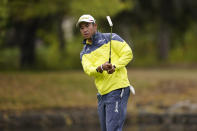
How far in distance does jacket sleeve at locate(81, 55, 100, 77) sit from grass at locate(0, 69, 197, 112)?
335 inches

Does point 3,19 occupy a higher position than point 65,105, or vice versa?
point 3,19

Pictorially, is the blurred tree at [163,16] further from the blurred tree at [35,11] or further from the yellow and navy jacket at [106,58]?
the yellow and navy jacket at [106,58]

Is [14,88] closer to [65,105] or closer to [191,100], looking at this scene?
[65,105]

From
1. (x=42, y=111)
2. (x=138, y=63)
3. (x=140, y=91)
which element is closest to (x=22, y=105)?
(x=42, y=111)

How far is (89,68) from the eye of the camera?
6.09 metres

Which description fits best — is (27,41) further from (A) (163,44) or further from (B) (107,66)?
(B) (107,66)

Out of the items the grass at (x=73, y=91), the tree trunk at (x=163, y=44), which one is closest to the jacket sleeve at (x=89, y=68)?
the grass at (x=73, y=91)

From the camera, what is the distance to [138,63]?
99.3ft

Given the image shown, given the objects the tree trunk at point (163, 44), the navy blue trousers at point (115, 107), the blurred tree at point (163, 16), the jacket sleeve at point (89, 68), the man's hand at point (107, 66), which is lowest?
the tree trunk at point (163, 44)

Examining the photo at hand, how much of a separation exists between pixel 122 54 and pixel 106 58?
0.19 meters

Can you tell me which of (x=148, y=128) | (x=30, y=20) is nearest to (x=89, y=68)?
(x=148, y=128)

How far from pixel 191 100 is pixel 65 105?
376 cm

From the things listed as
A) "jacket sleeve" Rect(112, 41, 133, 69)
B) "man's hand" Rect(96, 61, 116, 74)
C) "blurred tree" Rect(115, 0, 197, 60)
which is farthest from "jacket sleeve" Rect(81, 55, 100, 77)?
"blurred tree" Rect(115, 0, 197, 60)

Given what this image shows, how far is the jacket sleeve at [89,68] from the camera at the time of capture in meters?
6.02
